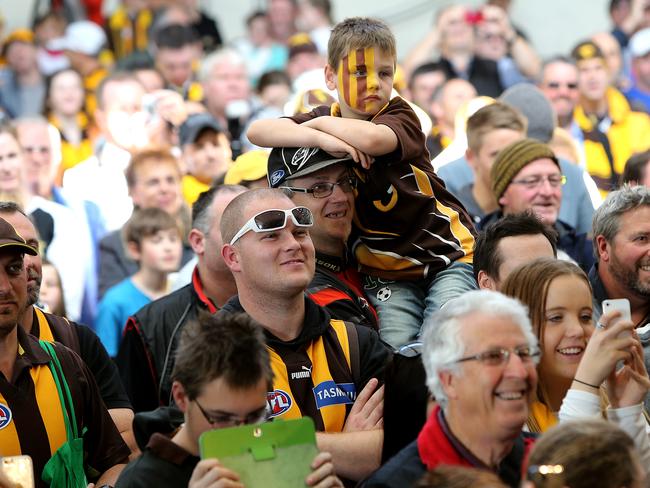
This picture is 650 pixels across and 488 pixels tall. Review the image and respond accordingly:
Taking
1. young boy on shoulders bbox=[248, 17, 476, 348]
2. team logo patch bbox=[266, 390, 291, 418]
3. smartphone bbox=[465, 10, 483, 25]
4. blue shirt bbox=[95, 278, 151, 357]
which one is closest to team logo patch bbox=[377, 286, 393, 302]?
young boy on shoulders bbox=[248, 17, 476, 348]

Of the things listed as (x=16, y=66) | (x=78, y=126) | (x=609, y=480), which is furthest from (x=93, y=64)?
(x=609, y=480)

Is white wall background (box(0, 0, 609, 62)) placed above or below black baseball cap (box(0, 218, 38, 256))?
above

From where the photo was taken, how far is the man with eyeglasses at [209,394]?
4.77 meters

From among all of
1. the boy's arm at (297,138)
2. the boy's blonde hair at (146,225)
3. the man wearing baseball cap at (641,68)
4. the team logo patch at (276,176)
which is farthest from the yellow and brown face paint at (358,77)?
the man wearing baseball cap at (641,68)

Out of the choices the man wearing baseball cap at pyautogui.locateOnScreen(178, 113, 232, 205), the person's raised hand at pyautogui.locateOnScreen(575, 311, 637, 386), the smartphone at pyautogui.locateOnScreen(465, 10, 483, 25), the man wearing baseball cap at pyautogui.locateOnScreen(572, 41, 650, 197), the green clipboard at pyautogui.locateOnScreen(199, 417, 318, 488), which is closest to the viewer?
the green clipboard at pyautogui.locateOnScreen(199, 417, 318, 488)

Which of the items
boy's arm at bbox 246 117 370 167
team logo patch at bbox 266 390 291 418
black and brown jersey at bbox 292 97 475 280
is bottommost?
team logo patch at bbox 266 390 291 418

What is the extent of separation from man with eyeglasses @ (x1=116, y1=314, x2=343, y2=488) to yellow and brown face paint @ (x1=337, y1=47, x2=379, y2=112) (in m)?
1.69

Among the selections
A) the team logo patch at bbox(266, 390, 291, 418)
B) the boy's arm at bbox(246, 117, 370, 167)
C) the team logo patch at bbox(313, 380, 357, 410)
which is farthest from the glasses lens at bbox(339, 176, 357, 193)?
the team logo patch at bbox(266, 390, 291, 418)

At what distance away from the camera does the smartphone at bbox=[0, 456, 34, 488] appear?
4.90 metres

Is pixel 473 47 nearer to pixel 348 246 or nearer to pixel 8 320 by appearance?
pixel 348 246

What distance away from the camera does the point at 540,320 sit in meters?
5.42

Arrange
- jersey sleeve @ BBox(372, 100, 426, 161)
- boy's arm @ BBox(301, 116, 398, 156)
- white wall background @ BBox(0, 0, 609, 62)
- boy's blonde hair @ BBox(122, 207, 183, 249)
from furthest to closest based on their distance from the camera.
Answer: white wall background @ BBox(0, 0, 609, 62) < boy's blonde hair @ BBox(122, 207, 183, 249) < jersey sleeve @ BBox(372, 100, 426, 161) < boy's arm @ BBox(301, 116, 398, 156)

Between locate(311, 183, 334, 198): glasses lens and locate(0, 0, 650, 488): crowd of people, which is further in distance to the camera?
locate(311, 183, 334, 198): glasses lens

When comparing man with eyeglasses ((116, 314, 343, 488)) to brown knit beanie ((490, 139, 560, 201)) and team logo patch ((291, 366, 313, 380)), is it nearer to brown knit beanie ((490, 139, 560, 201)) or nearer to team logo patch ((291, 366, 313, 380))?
team logo patch ((291, 366, 313, 380))
